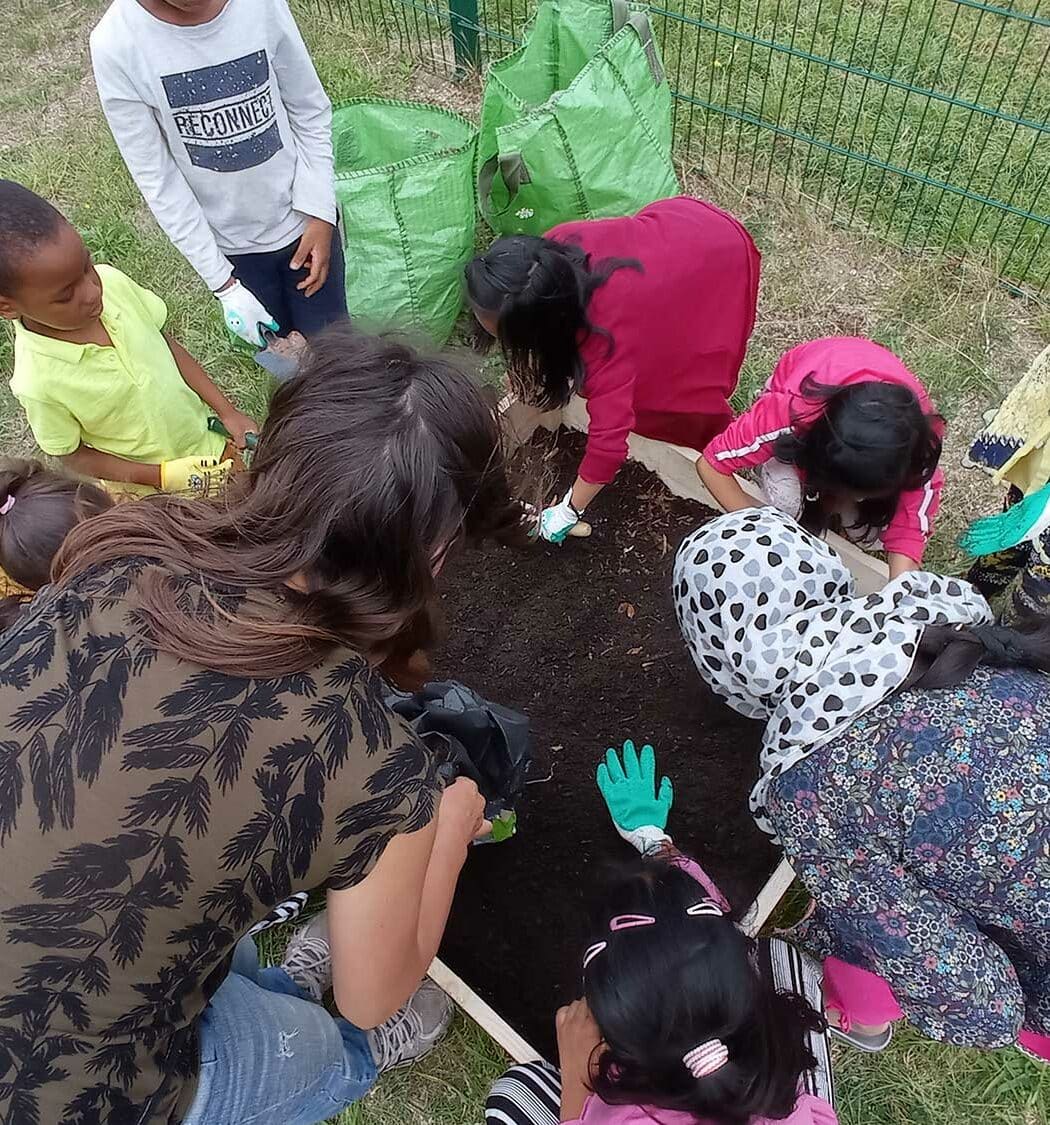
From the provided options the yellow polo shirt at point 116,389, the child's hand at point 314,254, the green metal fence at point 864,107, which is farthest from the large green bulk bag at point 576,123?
the yellow polo shirt at point 116,389

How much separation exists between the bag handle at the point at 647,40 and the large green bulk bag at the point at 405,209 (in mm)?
542

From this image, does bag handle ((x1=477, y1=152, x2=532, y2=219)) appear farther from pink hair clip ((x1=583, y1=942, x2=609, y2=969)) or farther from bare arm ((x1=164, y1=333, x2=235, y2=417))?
pink hair clip ((x1=583, y1=942, x2=609, y2=969))

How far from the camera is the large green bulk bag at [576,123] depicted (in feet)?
7.70

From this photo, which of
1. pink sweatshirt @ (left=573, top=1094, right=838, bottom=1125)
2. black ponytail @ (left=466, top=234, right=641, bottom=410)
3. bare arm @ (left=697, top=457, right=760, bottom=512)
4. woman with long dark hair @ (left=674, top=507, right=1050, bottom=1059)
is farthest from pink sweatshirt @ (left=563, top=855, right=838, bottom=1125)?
black ponytail @ (left=466, top=234, right=641, bottom=410)

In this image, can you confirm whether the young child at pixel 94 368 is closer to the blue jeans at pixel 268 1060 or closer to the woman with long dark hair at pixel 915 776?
the blue jeans at pixel 268 1060

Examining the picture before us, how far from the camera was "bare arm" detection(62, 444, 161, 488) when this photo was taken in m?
1.94

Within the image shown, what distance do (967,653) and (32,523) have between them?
61.0 inches

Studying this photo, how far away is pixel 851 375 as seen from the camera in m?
1.73

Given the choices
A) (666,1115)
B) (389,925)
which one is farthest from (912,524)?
(389,925)

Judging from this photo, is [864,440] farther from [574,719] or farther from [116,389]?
[116,389]

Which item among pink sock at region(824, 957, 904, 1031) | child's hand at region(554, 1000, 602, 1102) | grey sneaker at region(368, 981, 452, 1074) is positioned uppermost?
child's hand at region(554, 1000, 602, 1102)

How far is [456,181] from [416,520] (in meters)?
1.82

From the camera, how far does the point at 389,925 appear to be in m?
1.01

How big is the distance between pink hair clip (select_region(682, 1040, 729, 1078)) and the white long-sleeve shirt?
1854 millimetres
